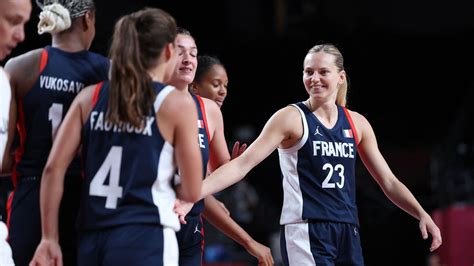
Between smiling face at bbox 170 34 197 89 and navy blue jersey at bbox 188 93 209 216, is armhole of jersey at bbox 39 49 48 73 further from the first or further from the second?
navy blue jersey at bbox 188 93 209 216

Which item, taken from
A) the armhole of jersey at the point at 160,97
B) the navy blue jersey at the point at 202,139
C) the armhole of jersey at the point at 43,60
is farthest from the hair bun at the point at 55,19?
the navy blue jersey at the point at 202,139

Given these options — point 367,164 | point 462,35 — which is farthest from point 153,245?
point 462,35

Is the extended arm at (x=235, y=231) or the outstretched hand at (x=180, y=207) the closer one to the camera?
the outstretched hand at (x=180, y=207)

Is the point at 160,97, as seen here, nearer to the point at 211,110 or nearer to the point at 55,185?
the point at 55,185

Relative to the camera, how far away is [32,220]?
377cm

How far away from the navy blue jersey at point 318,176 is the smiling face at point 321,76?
0.15 meters

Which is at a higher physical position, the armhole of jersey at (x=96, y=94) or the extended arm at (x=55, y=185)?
the armhole of jersey at (x=96, y=94)

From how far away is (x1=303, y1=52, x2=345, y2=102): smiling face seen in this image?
497 cm

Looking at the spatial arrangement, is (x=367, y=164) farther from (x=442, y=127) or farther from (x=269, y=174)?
Answer: (x=442, y=127)

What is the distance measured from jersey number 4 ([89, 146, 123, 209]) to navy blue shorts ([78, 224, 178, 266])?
124mm

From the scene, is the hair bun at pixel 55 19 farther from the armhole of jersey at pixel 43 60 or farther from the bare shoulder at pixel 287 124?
the bare shoulder at pixel 287 124

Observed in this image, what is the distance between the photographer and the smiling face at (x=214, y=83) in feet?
17.7

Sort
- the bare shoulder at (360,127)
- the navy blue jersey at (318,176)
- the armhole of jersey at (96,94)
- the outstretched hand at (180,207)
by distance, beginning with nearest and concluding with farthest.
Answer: the armhole of jersey at (96,94), the outstretched hand at (180,207), the navy blue jersey at (318,176), the bare shoulder at (360,127)

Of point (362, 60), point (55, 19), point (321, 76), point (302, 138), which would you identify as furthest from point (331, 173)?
→ point (362, 60)
